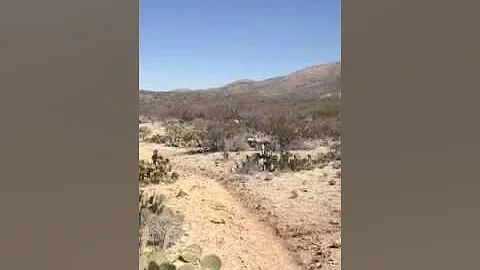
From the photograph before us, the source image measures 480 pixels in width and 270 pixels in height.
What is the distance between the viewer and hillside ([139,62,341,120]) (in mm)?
3312

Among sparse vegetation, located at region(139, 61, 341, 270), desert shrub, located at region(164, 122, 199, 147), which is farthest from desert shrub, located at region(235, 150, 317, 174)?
desert shrub, located at region(164, 122, 199, 147)

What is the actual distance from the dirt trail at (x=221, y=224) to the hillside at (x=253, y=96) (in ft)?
0.90

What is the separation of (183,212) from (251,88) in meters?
0.92

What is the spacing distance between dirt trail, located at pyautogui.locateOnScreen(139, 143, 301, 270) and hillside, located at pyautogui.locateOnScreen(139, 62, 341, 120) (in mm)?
274

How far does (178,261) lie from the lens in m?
3.04

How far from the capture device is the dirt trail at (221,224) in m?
3.20

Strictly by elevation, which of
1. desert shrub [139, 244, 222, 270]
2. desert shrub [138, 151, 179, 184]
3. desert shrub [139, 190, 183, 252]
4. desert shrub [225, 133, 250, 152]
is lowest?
desert shrub [139, 244, 222, 270]

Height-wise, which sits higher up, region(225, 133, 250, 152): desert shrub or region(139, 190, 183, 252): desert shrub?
region(225, 133, 250, 152): desert shrub

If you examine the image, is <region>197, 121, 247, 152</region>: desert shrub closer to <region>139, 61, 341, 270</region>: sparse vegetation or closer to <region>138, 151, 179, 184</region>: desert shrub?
<region>139, 61, 341, 270</region>: sparse vegetation

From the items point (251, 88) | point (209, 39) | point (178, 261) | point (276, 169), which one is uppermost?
point (209, 39)

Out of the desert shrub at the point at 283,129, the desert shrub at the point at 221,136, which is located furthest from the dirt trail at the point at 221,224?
the desert shrub at the point at 283,129

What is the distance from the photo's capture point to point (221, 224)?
3262 millimetres
